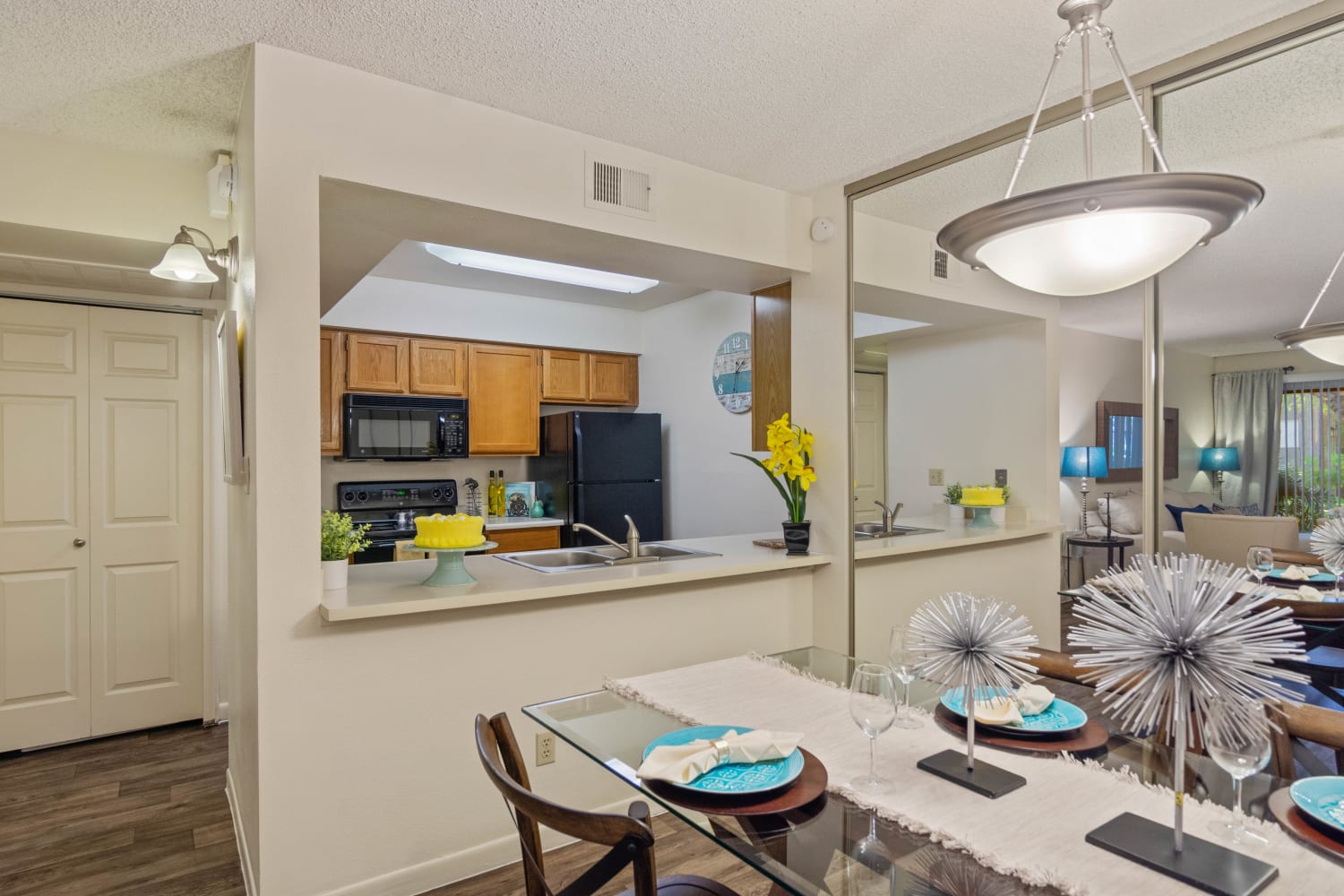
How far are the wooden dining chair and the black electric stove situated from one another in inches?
143

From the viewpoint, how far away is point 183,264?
253 cm

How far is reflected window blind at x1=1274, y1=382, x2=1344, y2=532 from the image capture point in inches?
68.3

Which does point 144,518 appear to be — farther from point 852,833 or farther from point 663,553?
point 852,833

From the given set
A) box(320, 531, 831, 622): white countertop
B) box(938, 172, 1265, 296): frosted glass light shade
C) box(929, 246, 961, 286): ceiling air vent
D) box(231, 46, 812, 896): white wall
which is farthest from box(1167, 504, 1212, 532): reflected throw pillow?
box(231, 46, 812, 896): white wall

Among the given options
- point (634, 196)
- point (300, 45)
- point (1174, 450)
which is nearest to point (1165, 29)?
point (1174, 450)

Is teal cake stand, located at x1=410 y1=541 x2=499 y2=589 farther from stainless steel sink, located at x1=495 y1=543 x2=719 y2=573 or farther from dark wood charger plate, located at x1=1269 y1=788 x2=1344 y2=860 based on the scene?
dark wood charger plate, located at x1=1269 y1=788 x2=1344 y2=860

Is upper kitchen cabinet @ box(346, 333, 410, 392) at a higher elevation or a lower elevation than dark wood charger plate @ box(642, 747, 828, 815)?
higher

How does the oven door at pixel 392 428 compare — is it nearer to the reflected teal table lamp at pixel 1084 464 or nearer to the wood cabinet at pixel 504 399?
the wood cabinet at pixel 504 399

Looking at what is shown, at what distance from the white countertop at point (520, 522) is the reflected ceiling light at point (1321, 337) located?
4197mm

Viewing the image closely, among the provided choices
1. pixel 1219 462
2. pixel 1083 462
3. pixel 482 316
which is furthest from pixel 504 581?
pixel 482 316

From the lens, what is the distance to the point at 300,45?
1999mm

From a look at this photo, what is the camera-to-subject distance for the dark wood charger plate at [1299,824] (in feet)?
3.31

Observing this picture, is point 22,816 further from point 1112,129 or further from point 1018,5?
point 1112,129

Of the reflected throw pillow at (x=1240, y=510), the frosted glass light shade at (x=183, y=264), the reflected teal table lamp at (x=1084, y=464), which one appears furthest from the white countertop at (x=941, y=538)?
the frosted glass light shade at (x=183, y=264)
